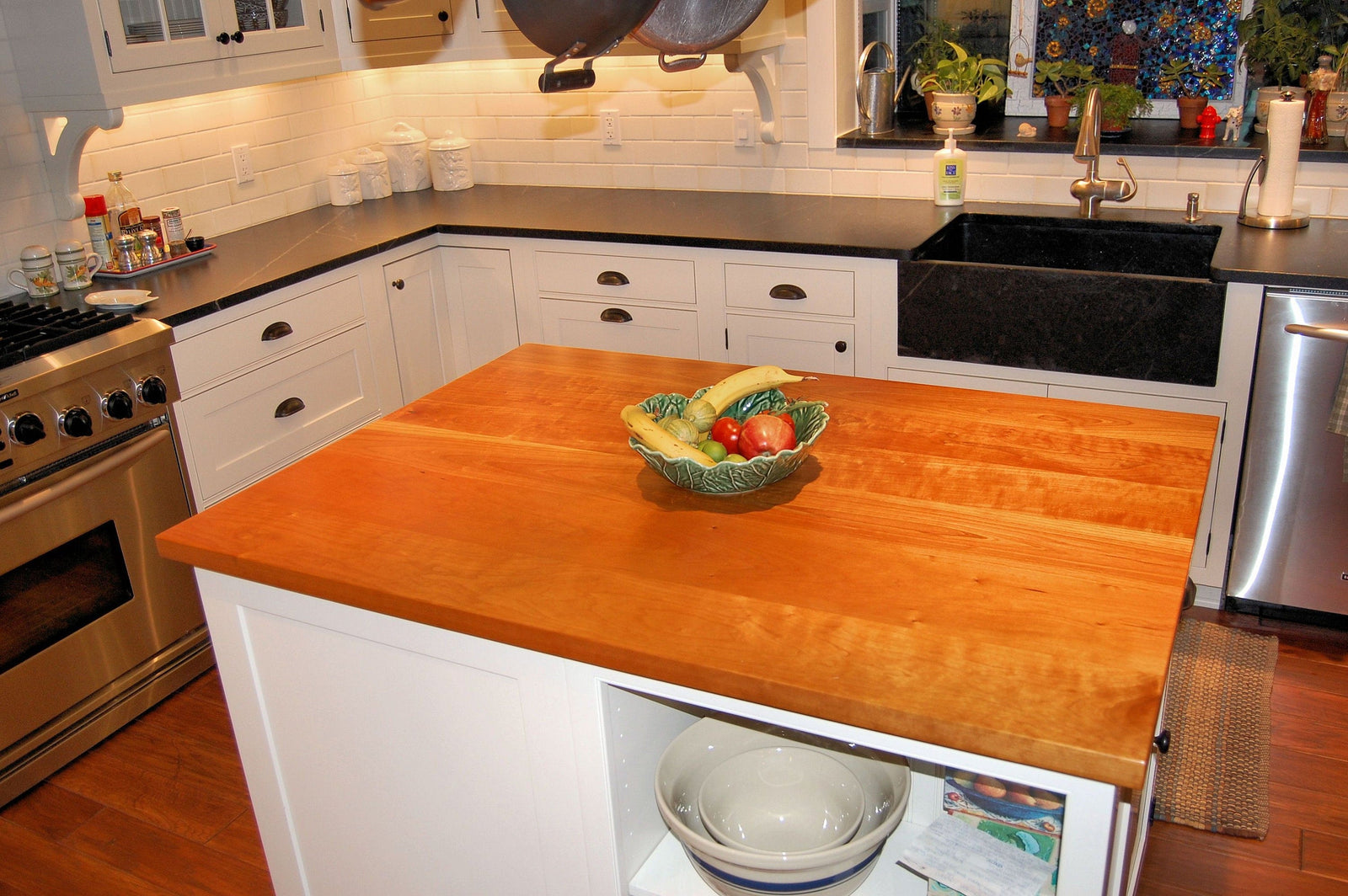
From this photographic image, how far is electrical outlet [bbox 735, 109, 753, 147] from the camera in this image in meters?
3.83

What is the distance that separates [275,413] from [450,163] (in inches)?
56.6

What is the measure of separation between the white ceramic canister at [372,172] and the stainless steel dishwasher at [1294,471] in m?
2.96

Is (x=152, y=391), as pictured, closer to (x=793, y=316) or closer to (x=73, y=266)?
(x=73, y=266)

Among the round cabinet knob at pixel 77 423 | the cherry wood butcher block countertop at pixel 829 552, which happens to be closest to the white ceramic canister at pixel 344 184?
the round cabinet knob at pixel 77 423

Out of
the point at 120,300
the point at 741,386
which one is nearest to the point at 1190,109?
the point at 741,386

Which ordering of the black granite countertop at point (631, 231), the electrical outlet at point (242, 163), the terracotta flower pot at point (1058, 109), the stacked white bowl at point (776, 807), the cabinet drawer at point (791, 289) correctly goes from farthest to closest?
the electrical outlet at point (242, 163) < the terracotta flower pot at point (1058, 109) < the cabinet drawer at point (791, 289) < the black granite countertop at point (631, 231) < the stacked white bowl at point (776, 807)

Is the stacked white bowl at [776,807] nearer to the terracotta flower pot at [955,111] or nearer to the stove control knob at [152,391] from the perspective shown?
the stove control knob at [152,391]

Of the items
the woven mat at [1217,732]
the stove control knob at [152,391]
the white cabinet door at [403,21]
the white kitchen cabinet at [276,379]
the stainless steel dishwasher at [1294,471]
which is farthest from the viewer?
the white cabinet door at [403,21]

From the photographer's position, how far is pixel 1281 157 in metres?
2.96

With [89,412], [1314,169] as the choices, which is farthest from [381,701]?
[1314,169]

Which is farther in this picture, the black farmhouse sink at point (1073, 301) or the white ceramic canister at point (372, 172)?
the white ceramic canister at point (372, 172)

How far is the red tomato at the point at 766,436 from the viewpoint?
5.78ft

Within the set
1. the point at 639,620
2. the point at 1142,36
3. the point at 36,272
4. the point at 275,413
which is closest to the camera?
the point at 639,620

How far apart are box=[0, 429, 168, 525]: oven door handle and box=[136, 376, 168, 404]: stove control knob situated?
0.29ft
